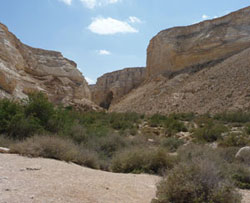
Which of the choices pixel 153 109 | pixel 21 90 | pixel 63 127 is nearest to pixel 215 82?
pixel 153 109

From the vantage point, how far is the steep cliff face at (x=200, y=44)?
2953 cm

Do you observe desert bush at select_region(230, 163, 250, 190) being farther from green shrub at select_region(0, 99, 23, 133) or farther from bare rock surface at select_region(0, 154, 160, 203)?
green shrub at select_region(0, 99, 23, 133)

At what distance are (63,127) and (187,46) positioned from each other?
28737mm

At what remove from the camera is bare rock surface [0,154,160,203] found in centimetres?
300

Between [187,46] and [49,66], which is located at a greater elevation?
[187,46]

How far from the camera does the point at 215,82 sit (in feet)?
82.6

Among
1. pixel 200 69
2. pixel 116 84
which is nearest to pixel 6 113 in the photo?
pixel 200 69

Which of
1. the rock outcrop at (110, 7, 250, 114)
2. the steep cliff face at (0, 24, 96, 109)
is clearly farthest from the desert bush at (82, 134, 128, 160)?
the rock outcrop at (110, 7, 250, 114)

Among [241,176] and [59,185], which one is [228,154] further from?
[59,185]

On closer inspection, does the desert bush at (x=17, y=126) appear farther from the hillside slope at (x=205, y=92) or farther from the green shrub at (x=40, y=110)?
the hillside slope at (x=205, y=92)

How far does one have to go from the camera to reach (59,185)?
3.50 metres

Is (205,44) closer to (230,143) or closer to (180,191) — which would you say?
(230,143)

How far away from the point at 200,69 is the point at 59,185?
96.5ft

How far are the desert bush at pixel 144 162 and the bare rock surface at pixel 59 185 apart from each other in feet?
2.32
